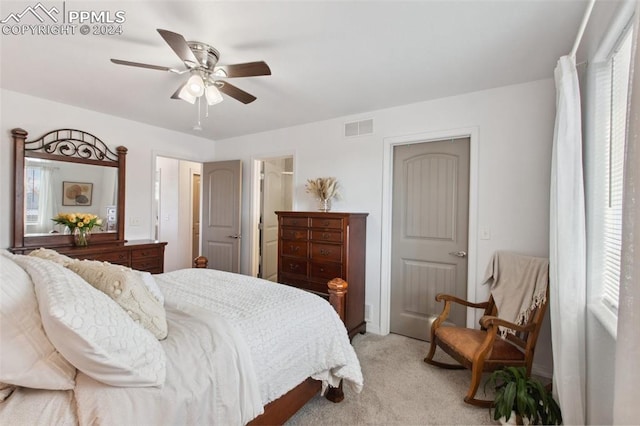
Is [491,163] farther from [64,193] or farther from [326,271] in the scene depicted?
[64,193]

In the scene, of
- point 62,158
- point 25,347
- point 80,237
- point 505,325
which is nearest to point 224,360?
point 25,347

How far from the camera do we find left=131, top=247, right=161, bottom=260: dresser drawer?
3.33 meters

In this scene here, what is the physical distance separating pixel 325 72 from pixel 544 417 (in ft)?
8.94

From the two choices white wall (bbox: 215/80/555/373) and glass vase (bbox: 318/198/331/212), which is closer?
white wall (bbox: 215/80/555/373)

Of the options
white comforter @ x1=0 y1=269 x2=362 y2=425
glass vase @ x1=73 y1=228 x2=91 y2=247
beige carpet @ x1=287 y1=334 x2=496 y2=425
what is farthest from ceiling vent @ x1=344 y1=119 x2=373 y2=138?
glass vase @ x1=73 y1=228 x2=91 y2=247

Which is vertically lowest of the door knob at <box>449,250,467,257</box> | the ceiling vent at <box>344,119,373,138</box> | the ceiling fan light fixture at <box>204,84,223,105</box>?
the door knob at <box>449,250,467,257</box>

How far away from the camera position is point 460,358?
6.93ft

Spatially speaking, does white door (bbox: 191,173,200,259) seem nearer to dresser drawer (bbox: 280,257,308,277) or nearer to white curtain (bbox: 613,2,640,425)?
dresser drawer (bbox: 280,257,308,277)

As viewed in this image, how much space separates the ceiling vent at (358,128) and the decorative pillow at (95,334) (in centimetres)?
283

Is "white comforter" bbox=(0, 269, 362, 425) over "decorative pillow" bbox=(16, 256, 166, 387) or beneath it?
beneath

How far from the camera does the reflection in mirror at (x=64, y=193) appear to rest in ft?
9.60

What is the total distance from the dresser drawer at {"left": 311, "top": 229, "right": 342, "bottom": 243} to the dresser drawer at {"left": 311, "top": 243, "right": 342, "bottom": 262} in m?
0.06

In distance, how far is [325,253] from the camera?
9.82 feet

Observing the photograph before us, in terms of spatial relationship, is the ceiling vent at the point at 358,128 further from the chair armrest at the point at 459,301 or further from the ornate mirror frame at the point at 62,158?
the ornate mirror frame at the point at 62,158
